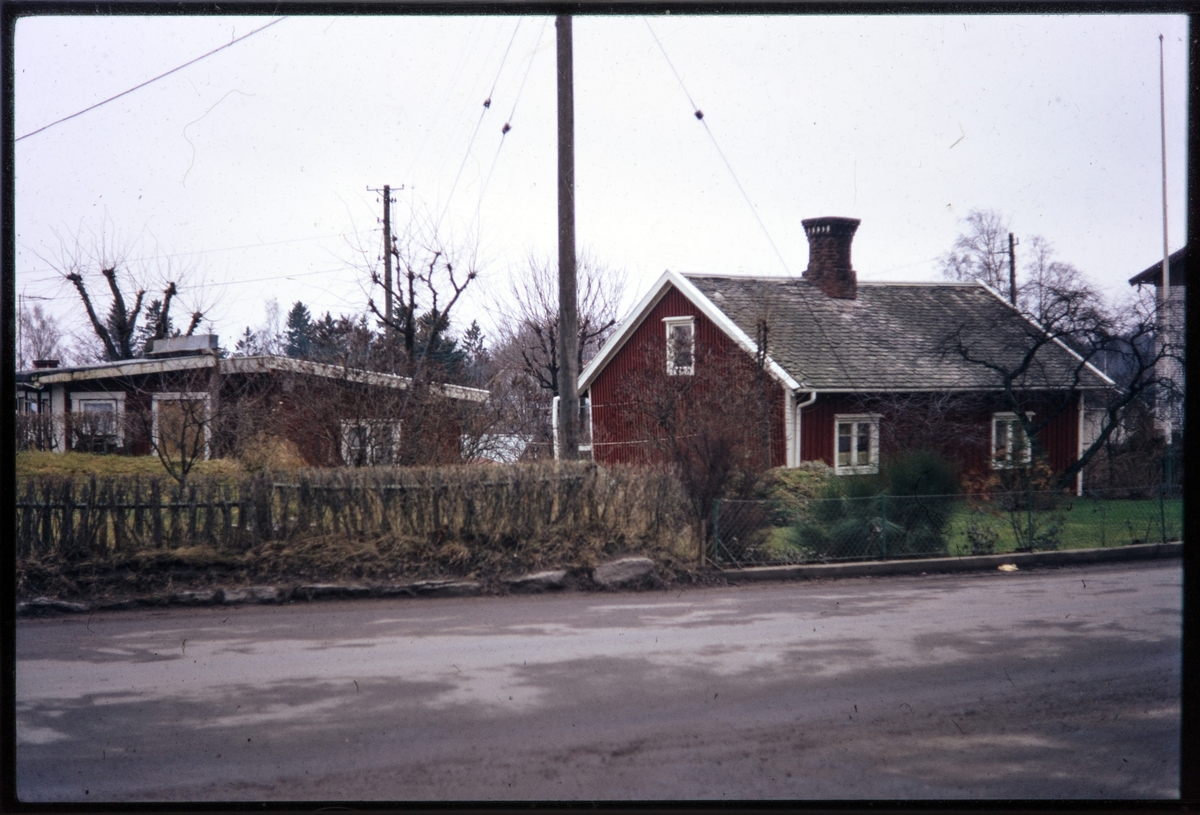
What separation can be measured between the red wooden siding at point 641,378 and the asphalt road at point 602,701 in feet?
25.3

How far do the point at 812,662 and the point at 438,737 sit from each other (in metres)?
3.18

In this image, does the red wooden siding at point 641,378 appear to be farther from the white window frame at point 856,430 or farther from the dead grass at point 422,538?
the dead grass at point 422,538

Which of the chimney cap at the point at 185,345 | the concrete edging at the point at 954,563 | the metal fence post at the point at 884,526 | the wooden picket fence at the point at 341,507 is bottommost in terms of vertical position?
the concrete edging at the point at 954,563

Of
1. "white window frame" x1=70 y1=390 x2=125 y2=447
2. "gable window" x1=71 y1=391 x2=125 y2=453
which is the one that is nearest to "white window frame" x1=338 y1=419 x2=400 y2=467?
"white window frame" x1=70 y1=390 x2=125 y2=447

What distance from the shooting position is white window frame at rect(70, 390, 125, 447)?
754 inches

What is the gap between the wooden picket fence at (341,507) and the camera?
944 cm

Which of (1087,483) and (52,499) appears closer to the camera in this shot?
(52,499)

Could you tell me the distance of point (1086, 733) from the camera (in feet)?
18.0

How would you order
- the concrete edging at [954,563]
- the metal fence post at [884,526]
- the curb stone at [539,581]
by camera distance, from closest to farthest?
the curb stone at [539,581] < the concrete edging at [954,563] < the metal fence post at [884,526]

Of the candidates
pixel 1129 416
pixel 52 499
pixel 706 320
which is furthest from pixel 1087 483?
pixel 52 499

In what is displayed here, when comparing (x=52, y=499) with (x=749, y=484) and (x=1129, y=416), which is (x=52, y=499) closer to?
(x=749, y=484)

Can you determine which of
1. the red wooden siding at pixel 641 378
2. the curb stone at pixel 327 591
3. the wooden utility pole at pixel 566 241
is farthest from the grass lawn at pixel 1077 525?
the curb stone at pixel 327 591

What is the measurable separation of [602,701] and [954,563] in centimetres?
767

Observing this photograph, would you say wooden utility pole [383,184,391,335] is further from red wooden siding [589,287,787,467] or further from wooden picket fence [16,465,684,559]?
wooden picket fence [16,465,684,559]
